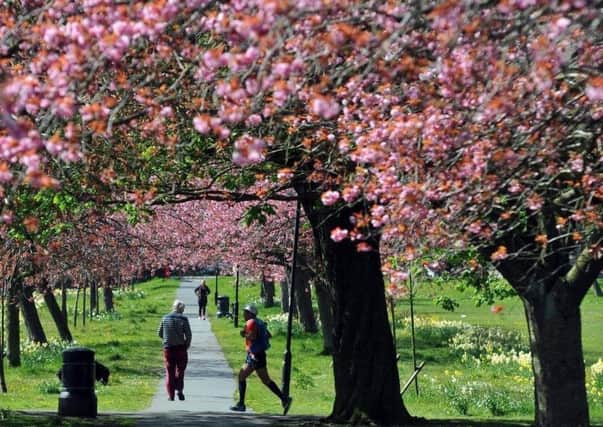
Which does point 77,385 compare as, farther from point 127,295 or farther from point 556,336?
point 127,295

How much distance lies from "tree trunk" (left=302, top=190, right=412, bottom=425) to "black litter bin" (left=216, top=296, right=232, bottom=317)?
41767mm

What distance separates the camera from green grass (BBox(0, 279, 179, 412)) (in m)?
23.3

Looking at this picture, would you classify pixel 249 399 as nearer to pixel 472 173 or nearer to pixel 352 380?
pixel 352 380

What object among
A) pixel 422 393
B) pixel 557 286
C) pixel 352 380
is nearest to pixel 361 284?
pixel 352 380

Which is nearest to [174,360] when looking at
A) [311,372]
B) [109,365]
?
[311,372]

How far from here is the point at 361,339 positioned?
17375mm

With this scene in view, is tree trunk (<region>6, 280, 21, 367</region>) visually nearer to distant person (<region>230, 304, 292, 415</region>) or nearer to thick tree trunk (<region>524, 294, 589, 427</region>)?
distant person (<region>230, 304, 292, 415</region>)

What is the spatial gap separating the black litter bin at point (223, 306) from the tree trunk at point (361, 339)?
41767 millimetres

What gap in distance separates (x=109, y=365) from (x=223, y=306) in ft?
90.2

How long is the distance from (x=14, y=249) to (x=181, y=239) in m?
19.4

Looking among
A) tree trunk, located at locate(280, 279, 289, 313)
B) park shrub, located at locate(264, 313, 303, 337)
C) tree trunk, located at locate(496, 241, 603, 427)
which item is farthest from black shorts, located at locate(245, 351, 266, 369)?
tree trunk, located at locate(280, 279, 289, 313)

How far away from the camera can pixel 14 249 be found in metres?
23.7

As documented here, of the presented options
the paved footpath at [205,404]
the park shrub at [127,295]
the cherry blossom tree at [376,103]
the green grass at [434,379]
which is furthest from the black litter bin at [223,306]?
the cherry blossom tree at [376,103]

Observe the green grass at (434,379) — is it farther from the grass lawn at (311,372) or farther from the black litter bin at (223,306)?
the black litter bin at (223,306)
